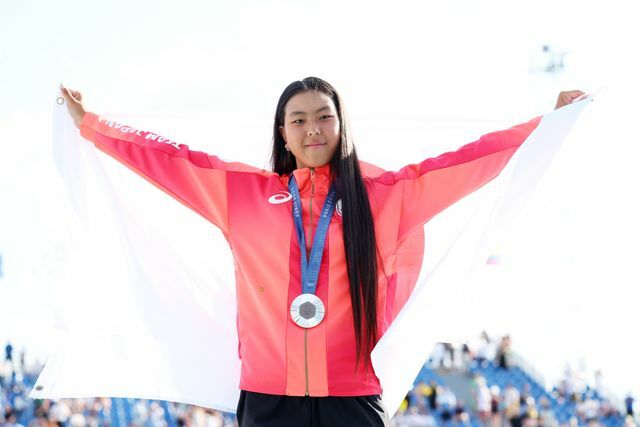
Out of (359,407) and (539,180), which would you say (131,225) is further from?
(539,180)

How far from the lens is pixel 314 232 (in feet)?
11.5

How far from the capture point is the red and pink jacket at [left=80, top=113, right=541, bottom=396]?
3.40m

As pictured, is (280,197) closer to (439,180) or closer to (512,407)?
(439,180)

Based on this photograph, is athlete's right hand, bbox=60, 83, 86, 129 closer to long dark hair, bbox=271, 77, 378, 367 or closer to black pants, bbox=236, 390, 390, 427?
long dark hair, bbox=271, 77, 378, 367

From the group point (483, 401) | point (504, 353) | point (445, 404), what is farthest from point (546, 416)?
point (504, 353)

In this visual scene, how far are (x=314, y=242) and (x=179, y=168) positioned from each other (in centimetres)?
73

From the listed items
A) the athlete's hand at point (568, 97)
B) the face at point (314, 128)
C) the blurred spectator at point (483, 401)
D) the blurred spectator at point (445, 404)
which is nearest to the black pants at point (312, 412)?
the face at point (314, 128)

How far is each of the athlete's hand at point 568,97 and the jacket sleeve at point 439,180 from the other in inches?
16.2

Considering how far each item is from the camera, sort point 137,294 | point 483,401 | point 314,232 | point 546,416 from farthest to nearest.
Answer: point 483,401 < point 546,416 < point 137,294 < point 314,232

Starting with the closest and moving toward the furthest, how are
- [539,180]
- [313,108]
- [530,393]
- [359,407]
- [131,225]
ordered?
[359,407], [313,108], [539,180], [131,225], [530,393]

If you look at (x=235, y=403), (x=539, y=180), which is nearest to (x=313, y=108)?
(x=539, y=180)

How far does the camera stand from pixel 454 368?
2175 cm

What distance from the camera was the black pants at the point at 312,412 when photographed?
3.35 metres

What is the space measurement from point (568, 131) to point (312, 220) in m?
1.17
